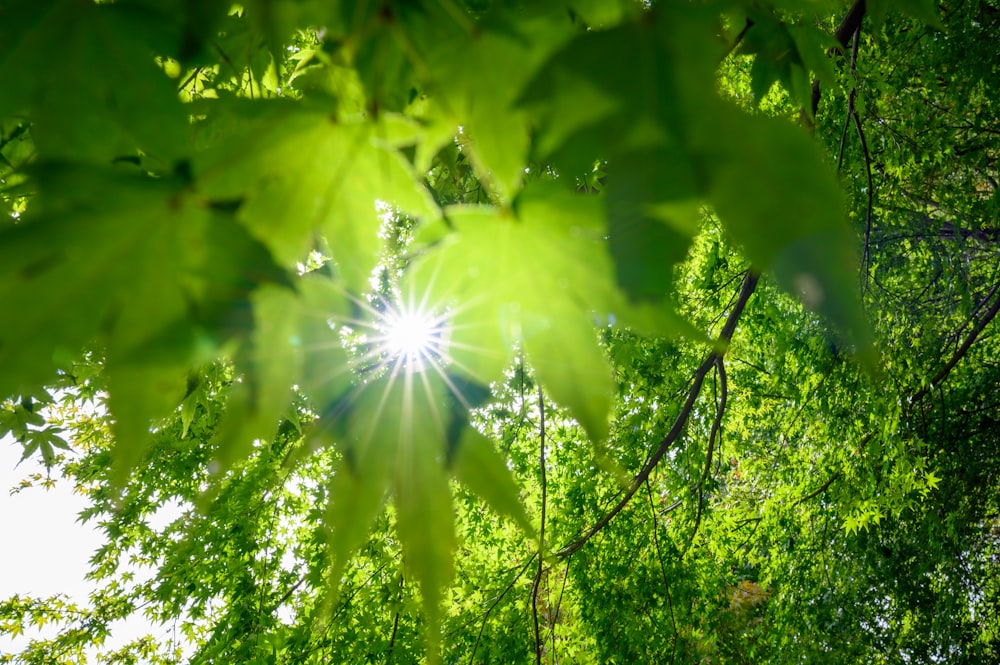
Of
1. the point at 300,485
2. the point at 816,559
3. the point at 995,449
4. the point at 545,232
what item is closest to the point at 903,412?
the point at 816,559

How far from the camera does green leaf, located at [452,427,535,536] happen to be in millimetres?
324

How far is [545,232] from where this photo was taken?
0.98ft

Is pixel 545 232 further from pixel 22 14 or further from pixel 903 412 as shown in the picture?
pixel 903 412

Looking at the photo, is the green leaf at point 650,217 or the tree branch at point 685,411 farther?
the tree branch at point 685,411

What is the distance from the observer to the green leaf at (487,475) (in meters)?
0.32

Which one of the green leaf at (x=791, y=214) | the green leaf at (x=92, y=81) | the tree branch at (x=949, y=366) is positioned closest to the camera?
the green leaf at (x=791, y=214)

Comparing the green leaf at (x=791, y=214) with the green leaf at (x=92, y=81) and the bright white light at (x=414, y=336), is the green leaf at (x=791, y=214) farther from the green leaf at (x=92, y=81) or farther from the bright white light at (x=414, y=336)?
the green leaf at (x=92, y=81)

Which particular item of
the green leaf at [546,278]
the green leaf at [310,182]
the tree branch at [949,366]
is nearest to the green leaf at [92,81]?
the green leaf at [310,182]

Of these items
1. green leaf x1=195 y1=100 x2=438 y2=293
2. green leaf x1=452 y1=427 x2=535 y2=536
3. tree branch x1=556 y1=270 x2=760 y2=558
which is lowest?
green leaf x1=452 y1=427 x2=535 y2=536

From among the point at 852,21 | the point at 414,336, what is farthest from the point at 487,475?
the point at 852,21

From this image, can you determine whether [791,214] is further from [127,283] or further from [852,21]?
[852,21]

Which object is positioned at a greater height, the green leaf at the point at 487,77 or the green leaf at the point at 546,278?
the green leaf at the point at 487,77

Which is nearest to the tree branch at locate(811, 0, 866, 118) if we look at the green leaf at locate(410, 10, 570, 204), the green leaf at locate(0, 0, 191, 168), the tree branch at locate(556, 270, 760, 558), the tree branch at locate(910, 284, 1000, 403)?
the tree branch at locate(556, 270, 760, 558)

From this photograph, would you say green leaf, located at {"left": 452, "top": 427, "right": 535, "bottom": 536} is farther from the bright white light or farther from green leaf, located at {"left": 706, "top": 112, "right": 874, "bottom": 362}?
green leaf, located at {"left": 706, "top": 112, "right": 874, "bottom": 362}
